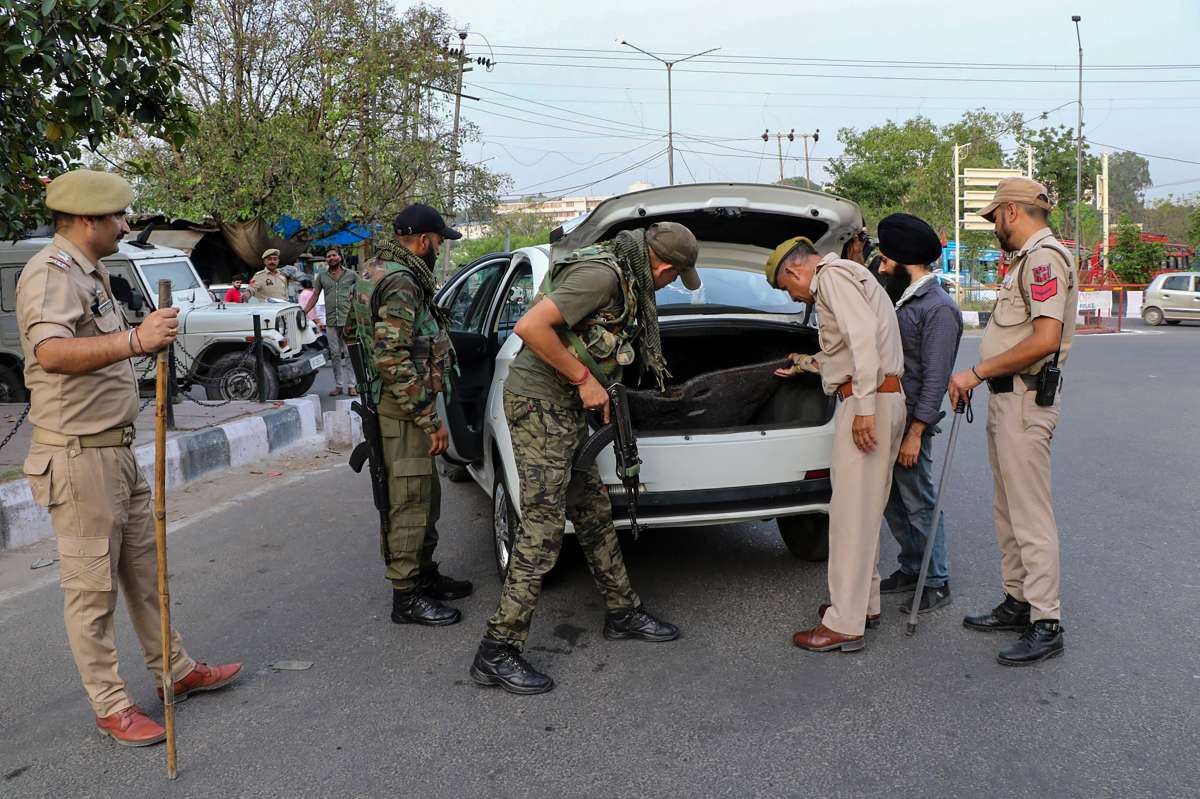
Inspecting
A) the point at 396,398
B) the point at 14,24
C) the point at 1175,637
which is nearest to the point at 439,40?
the point at 14,24

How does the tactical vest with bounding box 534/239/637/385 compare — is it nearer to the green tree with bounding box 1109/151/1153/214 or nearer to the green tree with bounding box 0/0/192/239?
the green tree with bounding box 0/0/192/239

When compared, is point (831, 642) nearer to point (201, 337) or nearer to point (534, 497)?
point (534, 497)

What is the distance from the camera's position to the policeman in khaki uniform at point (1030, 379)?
3.52 meters

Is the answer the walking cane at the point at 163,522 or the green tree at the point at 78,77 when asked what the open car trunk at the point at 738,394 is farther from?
the green tree at the point at 78,77

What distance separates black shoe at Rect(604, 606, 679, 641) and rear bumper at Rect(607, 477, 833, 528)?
374 millimetres

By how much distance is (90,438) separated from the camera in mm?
3078

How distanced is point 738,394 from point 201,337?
27.2ft

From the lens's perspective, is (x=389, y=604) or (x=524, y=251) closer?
(x=389, y=604)

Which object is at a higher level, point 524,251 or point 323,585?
point 524,251

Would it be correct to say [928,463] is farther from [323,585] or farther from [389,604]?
[323,585]

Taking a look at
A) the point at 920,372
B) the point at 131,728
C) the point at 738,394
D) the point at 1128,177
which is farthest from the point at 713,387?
the point at 1128,177

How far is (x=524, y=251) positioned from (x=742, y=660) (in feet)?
8.42

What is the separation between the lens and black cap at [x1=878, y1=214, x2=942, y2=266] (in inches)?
157

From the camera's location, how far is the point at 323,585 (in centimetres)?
475
